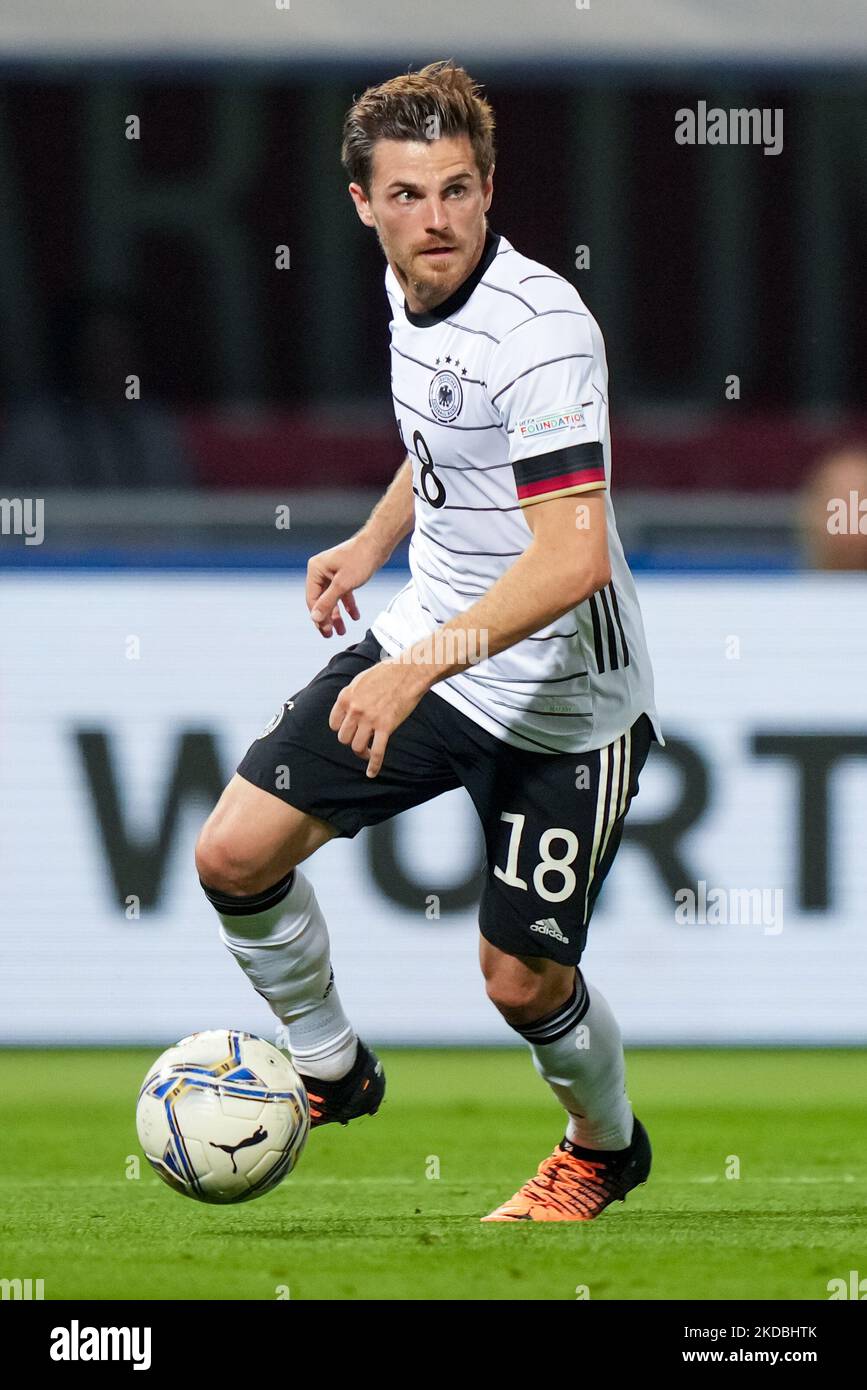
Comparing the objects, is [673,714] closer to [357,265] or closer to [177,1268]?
[177,1268]

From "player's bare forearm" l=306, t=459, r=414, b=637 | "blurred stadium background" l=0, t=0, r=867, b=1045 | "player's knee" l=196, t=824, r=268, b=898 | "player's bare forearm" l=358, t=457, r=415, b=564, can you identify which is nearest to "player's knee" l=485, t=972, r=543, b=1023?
"player's knee" l=196, t=824, r=268, b=898

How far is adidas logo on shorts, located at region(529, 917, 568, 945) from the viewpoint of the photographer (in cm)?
361

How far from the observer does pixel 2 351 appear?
9789mm

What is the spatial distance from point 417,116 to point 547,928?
1365mm

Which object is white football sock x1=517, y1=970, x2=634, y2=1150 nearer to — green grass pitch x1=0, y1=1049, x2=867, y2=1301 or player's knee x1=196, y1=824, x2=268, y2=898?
green grass pitch x1=0, y1=1049, x2=867, y2=1301

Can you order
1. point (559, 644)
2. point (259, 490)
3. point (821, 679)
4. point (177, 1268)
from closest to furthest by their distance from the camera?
point (177, 1268) < point (559, 644) < point (821, 679) < point (259, 490)

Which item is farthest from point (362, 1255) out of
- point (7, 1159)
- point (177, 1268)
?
point (7, 1159)

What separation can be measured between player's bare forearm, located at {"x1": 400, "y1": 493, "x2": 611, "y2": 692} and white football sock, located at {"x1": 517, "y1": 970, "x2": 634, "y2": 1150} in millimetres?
854

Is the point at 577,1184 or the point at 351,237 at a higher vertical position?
the point at 351,237

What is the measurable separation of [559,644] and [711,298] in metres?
6.38

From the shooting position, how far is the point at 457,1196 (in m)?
4.02

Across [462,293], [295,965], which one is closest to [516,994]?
[295,965]

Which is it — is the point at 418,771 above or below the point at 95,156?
below

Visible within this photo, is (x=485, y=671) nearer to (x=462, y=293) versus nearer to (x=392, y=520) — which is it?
(x=392, y=520)
